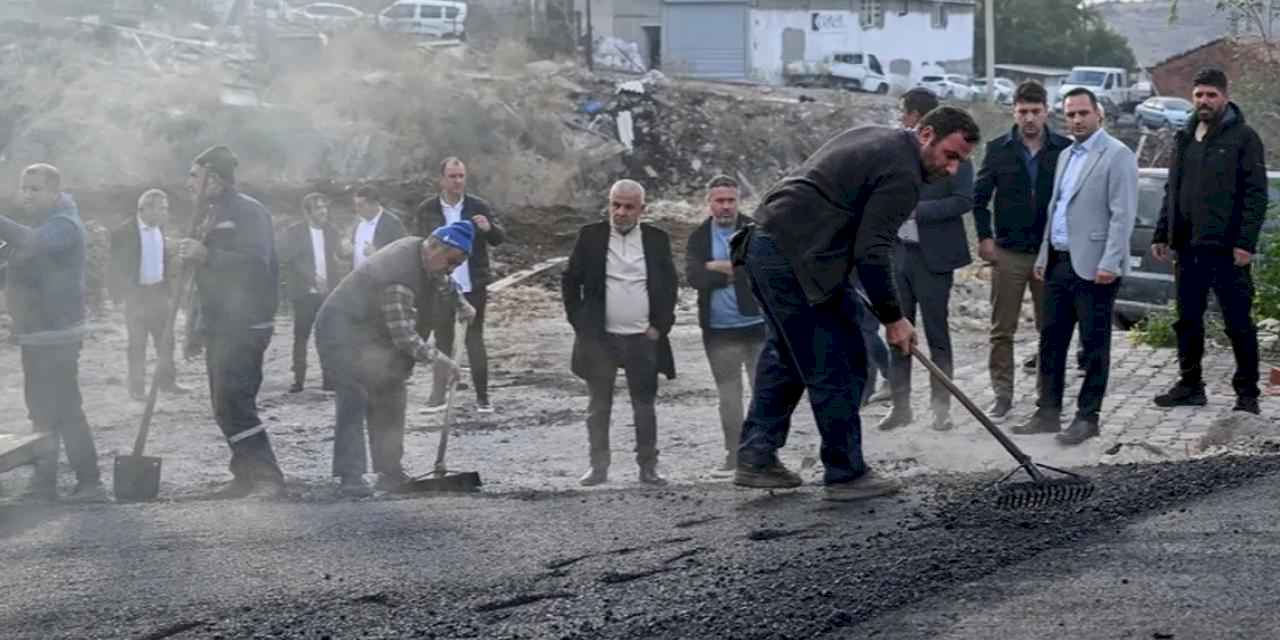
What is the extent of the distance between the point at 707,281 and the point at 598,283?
65 centimetres

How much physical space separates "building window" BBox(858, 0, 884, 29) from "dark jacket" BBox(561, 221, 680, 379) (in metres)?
57.6

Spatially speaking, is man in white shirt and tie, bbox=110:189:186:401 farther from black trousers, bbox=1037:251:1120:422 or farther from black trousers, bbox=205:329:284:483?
black trousers, bbox=1037:251:1120:422

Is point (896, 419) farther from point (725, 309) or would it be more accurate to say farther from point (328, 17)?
point (328, 17)

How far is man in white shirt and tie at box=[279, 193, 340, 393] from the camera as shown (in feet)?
50.3

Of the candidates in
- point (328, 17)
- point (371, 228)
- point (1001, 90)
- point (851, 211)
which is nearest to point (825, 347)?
point (851, 211)

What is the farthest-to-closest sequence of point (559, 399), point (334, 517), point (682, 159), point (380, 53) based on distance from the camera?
point (380, 53) < point (682, 159) < point (559, 399) < point (334, 517)

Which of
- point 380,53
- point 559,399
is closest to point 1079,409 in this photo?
point 559,399

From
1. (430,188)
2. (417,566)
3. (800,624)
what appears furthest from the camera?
(430,188)

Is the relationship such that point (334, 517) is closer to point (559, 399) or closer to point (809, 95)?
point (559, 399)

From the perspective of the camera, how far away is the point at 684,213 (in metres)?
31.7

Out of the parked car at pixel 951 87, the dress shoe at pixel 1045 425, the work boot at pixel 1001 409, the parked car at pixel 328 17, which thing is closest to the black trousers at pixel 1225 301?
the dress shoe at pixel 1045 425

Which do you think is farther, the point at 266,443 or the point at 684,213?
the point at 684,213

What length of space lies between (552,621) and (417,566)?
1.18 meters

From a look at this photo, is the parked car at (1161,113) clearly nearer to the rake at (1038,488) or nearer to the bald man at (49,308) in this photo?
the bald man at (49,308)
